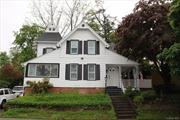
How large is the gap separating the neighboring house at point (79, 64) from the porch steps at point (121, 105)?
41.8 inches

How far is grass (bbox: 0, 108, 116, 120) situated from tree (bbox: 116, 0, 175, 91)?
22.9ft

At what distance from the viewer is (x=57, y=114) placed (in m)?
23.8

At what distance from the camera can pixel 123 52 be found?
3058 cm

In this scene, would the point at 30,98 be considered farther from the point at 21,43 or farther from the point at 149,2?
the point at 21,43

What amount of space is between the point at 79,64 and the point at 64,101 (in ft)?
18.5

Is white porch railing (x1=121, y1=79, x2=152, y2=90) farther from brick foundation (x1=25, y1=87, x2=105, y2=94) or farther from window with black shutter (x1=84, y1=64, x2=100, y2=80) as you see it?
window with black shutter (x1=84, y1=64, x2=100, y2=80)

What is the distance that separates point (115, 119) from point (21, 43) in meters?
30.1

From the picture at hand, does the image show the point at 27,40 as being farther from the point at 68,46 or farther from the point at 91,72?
the point at 91,72

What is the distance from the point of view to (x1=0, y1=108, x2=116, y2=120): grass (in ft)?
75.3

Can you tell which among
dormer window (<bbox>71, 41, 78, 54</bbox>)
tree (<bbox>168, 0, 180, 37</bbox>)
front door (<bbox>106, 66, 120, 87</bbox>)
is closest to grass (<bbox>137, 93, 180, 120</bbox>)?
front door (<bbox>106, 66, 120, 87</bbox>)

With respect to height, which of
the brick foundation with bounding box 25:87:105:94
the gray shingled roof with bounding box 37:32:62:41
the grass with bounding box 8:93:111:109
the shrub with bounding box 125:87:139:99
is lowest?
the grass with bounding box 8:93:111:109

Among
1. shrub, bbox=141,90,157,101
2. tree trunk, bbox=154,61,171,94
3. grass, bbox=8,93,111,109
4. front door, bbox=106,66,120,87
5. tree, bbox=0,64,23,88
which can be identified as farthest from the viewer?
tree, bbox=0,64,23,88

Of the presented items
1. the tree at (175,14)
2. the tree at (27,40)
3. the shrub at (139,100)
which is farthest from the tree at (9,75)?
the tree at (175,14)

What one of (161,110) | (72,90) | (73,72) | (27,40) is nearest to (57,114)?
(72,90)
